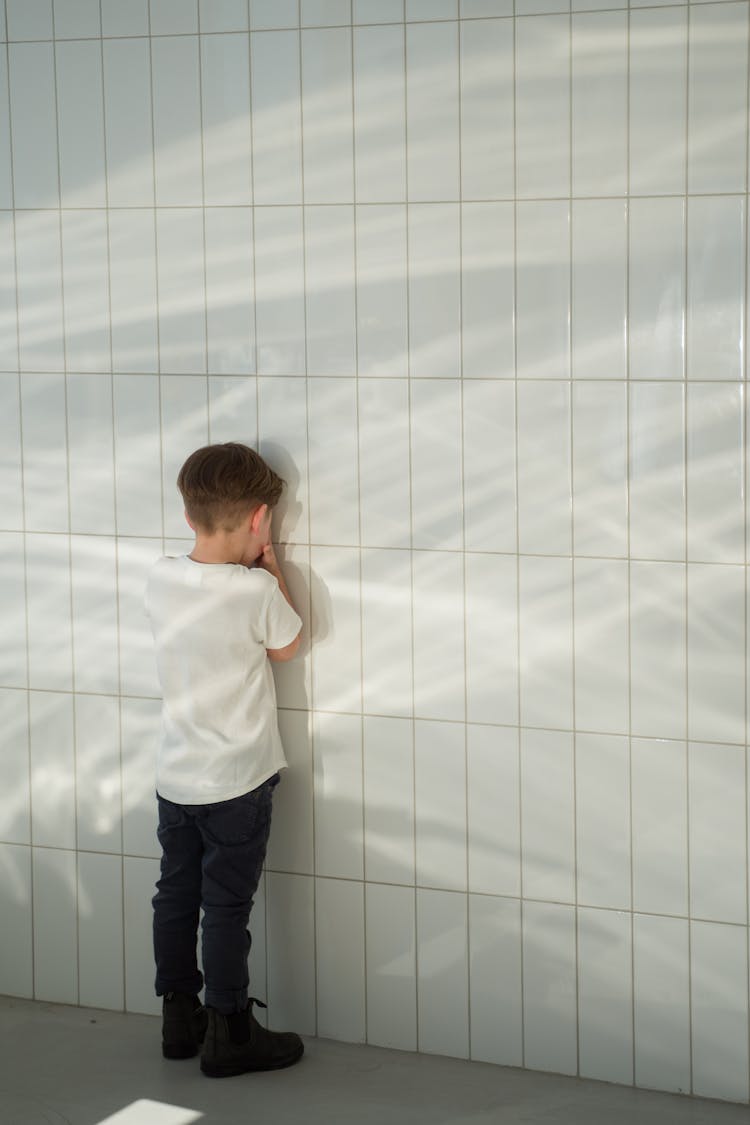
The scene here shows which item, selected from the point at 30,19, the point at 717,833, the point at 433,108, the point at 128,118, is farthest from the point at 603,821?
the point at 30,19

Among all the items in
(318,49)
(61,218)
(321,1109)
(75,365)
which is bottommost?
(321,1109)

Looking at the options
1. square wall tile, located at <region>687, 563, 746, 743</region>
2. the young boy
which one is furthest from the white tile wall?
the young boy

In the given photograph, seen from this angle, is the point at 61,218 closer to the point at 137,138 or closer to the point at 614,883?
the point at 137,138

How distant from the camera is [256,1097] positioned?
257 centimetres

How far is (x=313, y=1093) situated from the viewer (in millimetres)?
2582

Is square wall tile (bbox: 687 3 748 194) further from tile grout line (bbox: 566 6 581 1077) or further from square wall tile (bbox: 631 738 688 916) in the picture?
square wall tile (bbox: 631 738 688 916)

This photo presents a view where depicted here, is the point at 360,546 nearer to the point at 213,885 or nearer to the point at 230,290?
the point at 230,290

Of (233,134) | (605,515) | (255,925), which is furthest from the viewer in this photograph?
(255,925)

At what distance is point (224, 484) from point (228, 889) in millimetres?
798

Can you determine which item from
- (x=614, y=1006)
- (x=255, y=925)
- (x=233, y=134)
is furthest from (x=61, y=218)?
(x=614, y=1006)

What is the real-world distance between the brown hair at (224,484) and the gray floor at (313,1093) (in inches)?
42.8

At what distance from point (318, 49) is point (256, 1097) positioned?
2.01 metres

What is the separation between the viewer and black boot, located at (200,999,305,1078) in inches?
104

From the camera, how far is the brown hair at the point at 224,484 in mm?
2584
